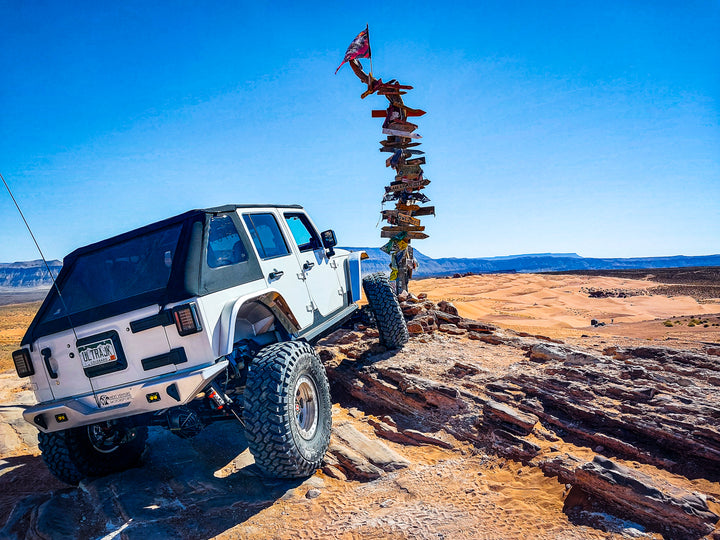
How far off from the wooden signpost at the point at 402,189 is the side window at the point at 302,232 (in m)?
4.03

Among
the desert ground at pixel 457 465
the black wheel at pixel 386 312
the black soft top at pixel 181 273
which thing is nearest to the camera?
the desert ground at pixel 457 465

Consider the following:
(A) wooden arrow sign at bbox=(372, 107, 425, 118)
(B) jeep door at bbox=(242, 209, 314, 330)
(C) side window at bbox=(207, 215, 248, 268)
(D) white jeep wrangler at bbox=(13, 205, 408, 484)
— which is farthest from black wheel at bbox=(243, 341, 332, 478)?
(A) wooden arrow sign at bbox=(372, 107, 425, 118)

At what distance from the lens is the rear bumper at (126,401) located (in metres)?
3.03

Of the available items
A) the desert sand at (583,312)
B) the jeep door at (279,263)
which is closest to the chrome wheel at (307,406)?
the jeep door at (279,263)

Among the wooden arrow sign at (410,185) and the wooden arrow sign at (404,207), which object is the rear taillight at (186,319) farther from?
the wooden arrow sign at (410,185)

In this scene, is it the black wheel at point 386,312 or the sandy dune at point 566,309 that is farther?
the sandy dune at point 566,309

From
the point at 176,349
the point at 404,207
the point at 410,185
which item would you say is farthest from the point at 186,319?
the point at 410,185

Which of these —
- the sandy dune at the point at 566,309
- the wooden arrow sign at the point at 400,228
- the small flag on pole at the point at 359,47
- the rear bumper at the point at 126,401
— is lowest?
the sandy dune at the point at 566,309

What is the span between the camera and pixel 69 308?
3729mm

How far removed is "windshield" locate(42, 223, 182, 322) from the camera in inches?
143

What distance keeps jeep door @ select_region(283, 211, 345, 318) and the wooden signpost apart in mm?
3916

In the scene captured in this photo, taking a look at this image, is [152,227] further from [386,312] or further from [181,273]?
[386,312]

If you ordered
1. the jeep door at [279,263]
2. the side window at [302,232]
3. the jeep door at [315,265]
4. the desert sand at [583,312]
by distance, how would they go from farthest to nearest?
1. the desert sand at [583,312]
2. the side window at [302,232]
3. the jeep door at [315,265]
4. the jeep door at [279,263]

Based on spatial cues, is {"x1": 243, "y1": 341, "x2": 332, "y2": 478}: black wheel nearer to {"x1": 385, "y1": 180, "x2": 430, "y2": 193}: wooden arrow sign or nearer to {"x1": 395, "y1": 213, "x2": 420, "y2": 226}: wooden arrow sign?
{"x1": 395, "y1": 213, "x2": 420, "y2": 226}: wooden arrow sign
